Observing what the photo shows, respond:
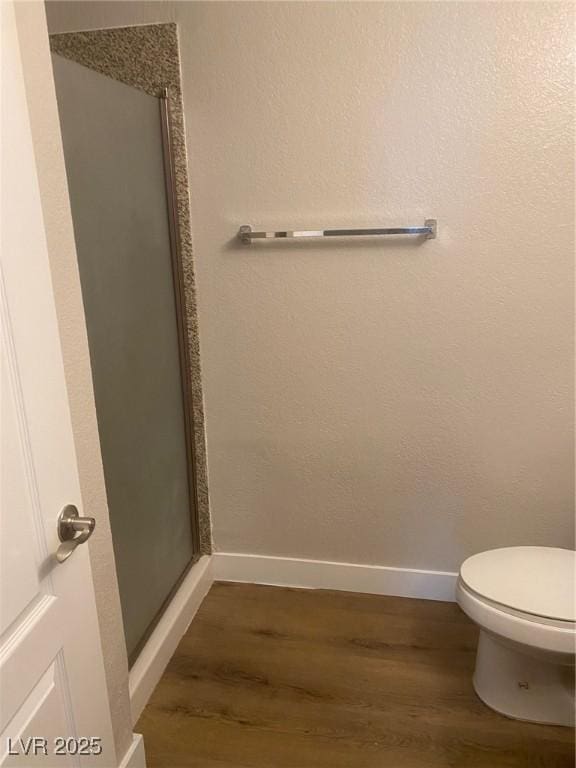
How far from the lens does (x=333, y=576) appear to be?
7.38 ft

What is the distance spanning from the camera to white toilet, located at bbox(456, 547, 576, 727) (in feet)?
4.89

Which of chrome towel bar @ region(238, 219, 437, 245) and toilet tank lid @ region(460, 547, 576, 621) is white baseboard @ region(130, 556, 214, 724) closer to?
toilet tank lid @ region(460, 547, 576, 621)

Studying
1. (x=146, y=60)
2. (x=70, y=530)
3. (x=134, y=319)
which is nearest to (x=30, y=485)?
(x=70, y=530)

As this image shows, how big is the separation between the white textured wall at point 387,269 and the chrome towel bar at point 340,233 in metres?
0.04

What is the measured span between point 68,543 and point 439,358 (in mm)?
1314

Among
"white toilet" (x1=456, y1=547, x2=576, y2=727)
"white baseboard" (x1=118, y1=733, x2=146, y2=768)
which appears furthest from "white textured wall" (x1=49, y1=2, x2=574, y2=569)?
"white baseboard" (x1=118, y1=733, x2=146, y2=768)

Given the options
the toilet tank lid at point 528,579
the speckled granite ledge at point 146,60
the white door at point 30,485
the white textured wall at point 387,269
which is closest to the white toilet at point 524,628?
the toilet tank lid at point 528,579

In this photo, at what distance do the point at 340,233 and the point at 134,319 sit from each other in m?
0.67

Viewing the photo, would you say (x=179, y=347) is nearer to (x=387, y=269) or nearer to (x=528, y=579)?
(x=387, y=269)

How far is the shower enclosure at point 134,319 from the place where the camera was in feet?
4.76

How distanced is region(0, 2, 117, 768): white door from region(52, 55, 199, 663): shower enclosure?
1.66ft

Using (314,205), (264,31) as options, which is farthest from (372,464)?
(264,31)

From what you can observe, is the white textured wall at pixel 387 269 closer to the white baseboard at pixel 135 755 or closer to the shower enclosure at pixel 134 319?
the shower enclosure at pixel 134 319

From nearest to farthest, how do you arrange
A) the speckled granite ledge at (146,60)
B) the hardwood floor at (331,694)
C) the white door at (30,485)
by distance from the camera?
the white door at (30,485)
the hardwood floor at (331,694)
the speckled granite ledge at (146,60)
